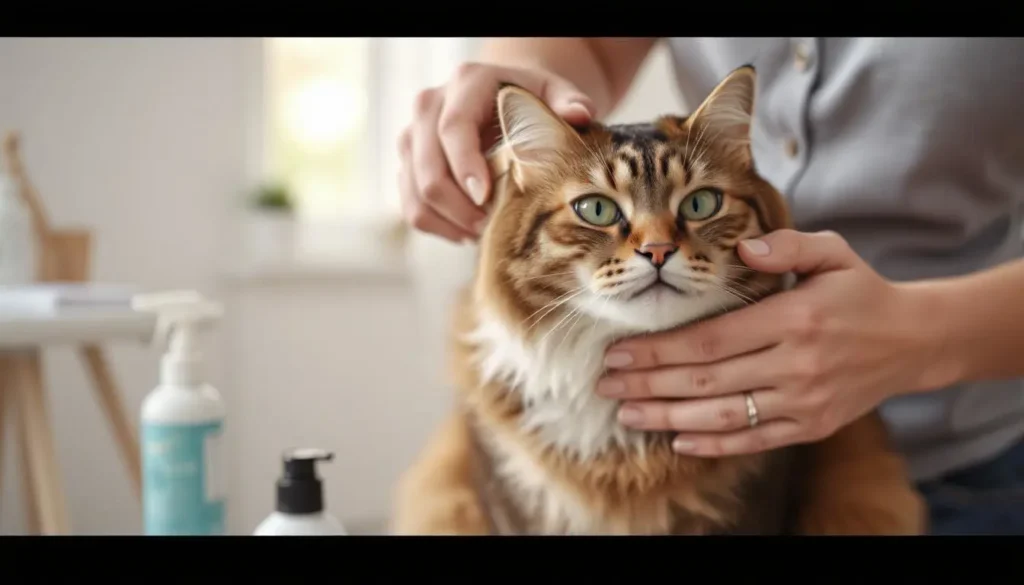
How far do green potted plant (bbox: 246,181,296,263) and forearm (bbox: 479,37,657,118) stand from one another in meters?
0.70

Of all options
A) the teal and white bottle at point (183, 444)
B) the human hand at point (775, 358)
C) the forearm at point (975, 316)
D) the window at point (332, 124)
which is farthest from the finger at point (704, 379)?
the window at point (332, 124)

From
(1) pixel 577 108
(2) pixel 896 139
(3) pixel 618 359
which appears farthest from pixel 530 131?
(2) pixel 896 139

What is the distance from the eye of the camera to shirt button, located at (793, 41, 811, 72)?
575 millimetres

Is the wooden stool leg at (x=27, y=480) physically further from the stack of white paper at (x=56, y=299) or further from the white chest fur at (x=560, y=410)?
the white chest fur at (x=560, y=410)

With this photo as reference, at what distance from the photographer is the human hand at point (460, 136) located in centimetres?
54

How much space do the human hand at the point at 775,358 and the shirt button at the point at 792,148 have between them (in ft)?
0.29

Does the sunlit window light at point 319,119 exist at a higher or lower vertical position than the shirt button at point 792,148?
higher

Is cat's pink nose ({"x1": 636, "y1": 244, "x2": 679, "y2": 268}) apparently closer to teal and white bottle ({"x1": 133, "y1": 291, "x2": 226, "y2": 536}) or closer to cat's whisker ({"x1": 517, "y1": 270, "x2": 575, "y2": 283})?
cat's whisker ({"x1": 517, "y1": 270, "x2": 575, "y2": 283})

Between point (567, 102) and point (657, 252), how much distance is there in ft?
0.42

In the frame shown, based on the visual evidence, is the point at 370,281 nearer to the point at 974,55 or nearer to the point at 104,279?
the point at 104,279

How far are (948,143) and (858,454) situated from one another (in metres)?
0.22

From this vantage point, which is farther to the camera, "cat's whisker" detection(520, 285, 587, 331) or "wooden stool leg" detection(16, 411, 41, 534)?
"wooden stool leg" detection(16, 411, 41, 534)

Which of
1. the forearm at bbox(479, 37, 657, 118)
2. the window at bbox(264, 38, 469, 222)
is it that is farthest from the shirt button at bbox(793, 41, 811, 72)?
the window at bbox(264, 38, 469, 222)
